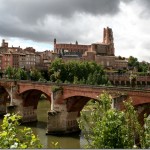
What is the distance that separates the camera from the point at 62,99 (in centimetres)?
4262

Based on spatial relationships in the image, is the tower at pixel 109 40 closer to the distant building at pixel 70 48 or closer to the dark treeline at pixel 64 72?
the distant building at pixel 70 48

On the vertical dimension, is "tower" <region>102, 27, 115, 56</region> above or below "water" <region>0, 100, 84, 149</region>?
above

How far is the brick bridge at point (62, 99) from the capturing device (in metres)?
33.5

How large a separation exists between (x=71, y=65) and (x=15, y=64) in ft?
82.4

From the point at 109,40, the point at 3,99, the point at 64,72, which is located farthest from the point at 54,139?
the point at 109,40

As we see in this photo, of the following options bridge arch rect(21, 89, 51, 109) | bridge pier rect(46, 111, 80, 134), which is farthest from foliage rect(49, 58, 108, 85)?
bridge pier rect(46, 111, 80, 134)

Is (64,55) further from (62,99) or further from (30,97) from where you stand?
(62,99)

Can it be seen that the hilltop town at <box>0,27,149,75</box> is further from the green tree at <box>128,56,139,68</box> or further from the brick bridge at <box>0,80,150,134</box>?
the brick bridge at <box>0,80,150,134</box>

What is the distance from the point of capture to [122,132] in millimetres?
13117

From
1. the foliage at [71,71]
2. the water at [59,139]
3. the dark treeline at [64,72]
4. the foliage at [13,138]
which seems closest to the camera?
the foliage at [13,138]

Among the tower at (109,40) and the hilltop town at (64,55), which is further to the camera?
the tower at (109,40)

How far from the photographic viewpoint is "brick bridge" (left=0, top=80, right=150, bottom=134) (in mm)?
33531

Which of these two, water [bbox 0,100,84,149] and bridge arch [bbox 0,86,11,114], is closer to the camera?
water [bbox 0,100,84,149]

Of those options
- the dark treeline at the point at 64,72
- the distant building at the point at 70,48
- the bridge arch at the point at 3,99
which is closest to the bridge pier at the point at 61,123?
the bridge arch at the point at 3,99
